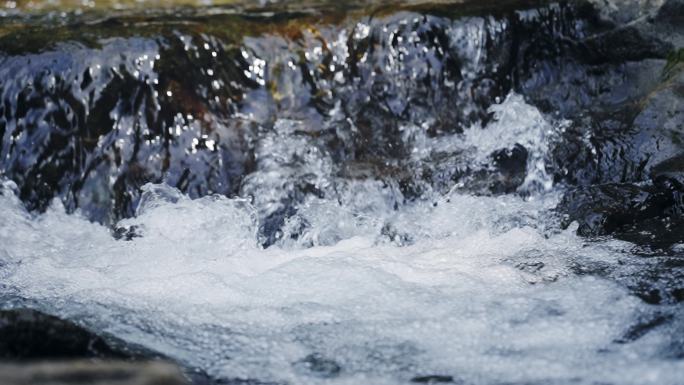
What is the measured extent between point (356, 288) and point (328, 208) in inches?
44.9

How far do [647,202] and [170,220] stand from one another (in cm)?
275

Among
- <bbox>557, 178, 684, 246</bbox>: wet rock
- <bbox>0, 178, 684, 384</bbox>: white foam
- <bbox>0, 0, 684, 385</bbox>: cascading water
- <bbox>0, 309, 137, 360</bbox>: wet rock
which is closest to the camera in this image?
<bbox>0, 309, 137, 360</bbox>: wet rock

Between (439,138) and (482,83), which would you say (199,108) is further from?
(482,83)

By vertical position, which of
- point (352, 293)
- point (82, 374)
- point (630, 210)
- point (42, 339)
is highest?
point (82, 374)

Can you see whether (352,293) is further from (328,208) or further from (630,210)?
(630,210)

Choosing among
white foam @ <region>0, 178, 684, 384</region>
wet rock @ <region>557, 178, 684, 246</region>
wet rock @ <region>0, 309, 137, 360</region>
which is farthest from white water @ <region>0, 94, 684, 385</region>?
wet rock @ <region>0, 309, 137, 360</region>

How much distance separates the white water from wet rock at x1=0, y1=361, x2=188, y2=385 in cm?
112

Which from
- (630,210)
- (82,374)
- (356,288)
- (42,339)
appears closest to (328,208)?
(356,288)

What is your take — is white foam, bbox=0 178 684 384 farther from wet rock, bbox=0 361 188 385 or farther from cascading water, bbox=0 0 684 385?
wet rock, bbox=0 361 188 385

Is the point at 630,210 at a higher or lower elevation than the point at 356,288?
higher

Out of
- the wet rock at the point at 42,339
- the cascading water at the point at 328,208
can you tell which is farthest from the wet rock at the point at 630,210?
the wet rock at the point at 42,339

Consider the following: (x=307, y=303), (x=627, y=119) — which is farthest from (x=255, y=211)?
(x=627, y=119)

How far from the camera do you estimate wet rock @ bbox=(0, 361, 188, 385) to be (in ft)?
6.11

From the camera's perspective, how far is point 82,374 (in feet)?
6.19
